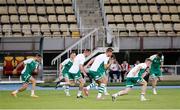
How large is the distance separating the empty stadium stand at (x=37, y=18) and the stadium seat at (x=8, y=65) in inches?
172

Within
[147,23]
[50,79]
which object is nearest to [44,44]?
[50,79]

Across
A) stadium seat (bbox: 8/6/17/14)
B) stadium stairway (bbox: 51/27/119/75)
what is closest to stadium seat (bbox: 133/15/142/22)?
stadium stairway (bbox: 51/27/119/75)

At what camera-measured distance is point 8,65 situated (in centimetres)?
4253

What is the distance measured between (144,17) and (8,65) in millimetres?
13099

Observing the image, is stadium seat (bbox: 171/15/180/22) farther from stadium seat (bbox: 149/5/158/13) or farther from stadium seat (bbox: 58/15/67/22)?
stadium seat (bbox: 58/15/67/22)

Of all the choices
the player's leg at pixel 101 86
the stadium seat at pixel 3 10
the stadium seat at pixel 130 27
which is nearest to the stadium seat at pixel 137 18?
the stadium seat at pixel 130 27

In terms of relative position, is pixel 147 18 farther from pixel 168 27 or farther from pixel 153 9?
pixel 168 27

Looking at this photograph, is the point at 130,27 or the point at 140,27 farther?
the point at 140,27

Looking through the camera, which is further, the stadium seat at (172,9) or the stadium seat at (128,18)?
the stadium seat at (172,9)

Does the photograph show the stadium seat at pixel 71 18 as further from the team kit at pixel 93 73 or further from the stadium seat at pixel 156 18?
the team kit at pixel 93 73

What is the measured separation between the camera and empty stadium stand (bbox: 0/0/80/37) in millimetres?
47594

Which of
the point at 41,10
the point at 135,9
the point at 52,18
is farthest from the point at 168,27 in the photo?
the point at 41,10

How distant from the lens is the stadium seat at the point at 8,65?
4244cm

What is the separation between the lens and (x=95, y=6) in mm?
50906
